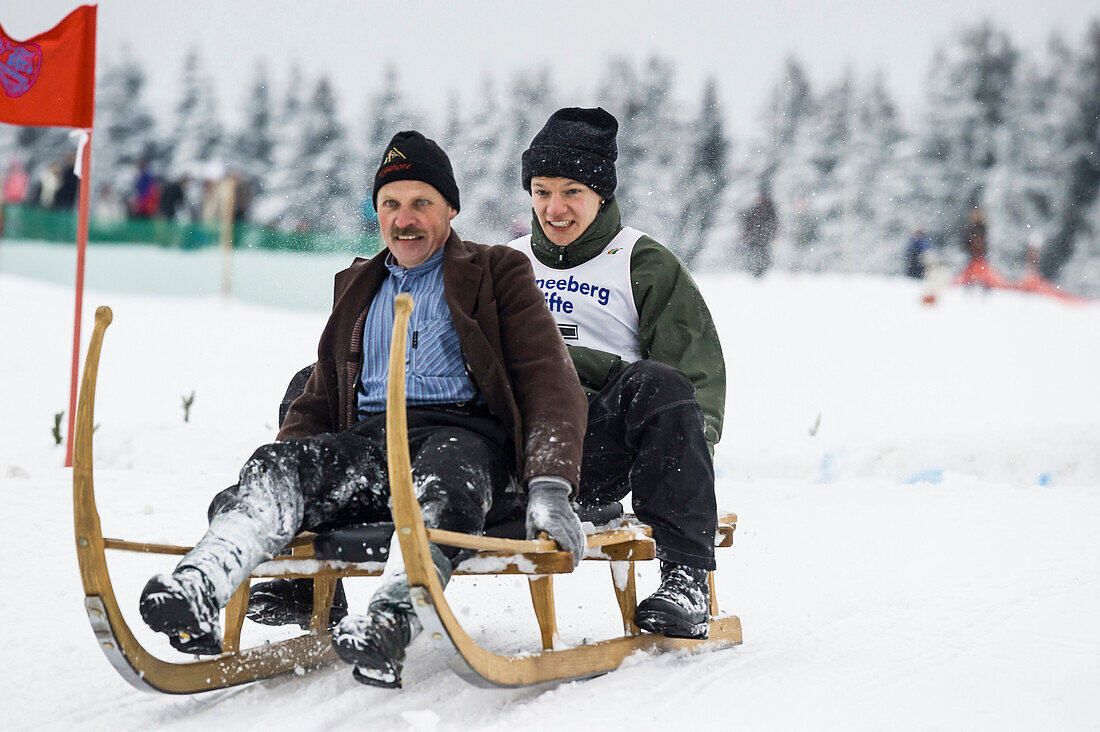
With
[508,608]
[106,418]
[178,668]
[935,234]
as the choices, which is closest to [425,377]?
[178,668]

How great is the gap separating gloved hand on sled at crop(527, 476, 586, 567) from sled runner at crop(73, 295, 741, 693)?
29 mm

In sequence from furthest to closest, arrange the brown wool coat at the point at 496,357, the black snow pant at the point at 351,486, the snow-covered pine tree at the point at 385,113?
the snow-covered pine tree at the point at 385,113
the brown wool coat at the point at 496,357
the black snow pant at the point at 351,486

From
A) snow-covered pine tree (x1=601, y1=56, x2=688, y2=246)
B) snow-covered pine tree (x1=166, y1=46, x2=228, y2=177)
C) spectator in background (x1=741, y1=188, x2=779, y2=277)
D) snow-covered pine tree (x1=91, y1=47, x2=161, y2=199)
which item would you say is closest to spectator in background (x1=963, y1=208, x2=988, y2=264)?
spectator in background (x1=741, y1=188, x2=779, y2=277)

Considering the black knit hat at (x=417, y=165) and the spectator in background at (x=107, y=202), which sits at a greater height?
the spectator in background at (x=107, y=202)

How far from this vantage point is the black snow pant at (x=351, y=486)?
2131 mm

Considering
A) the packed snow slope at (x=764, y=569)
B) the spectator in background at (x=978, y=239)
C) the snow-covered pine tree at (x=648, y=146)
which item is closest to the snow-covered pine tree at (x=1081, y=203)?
the spectator in background at (x=978, y=239)

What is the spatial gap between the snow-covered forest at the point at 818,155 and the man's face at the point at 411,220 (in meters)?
21.5

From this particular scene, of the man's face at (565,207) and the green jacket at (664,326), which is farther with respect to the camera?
the man's face at (565,207)

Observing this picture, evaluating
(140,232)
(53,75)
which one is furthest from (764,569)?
(140,232)

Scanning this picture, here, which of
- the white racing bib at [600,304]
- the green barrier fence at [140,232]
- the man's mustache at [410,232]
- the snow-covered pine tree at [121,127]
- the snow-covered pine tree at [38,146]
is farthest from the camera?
the snow-covered pine tree at [38,146]

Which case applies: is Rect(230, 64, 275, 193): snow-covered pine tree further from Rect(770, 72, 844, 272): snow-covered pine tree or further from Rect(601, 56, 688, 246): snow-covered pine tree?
Rect(770, 72, 844, 272): snow-covered pine tree

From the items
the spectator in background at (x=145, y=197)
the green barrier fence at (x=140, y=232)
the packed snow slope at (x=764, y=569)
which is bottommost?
the packed snow slope at (x=764, y=569)

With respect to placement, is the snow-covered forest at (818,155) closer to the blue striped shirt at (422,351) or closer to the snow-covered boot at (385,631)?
the blue striped shirt at (422,351)

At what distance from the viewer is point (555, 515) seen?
2.24 m
